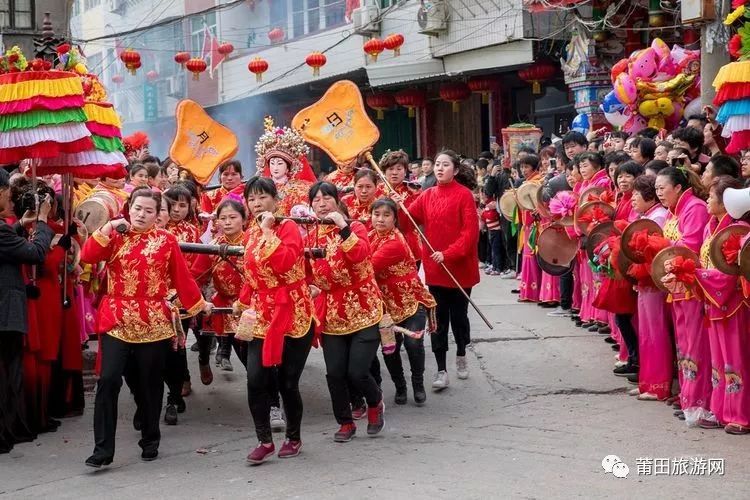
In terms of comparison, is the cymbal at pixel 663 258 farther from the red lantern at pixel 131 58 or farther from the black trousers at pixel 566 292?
the red lantern at pixel 131 58

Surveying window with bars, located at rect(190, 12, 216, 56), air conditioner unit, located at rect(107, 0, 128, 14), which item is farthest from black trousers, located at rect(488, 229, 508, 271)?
air conditioner unit, located at rect(107, 0, 128, 14)

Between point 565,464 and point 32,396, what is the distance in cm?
364

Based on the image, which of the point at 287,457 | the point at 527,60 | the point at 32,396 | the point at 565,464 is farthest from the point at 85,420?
the point at 527,60

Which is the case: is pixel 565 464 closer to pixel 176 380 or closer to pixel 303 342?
pixel 303 342

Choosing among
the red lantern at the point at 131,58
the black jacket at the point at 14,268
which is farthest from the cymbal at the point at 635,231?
the red lantern at the point at 131,58

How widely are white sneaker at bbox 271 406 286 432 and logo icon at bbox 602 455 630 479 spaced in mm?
2282

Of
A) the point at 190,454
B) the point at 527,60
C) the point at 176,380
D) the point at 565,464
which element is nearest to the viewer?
the point at 565,464

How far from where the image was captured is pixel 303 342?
6758mm

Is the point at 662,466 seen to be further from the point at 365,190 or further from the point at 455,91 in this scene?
the point at 455,91

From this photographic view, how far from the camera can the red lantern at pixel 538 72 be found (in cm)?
1820

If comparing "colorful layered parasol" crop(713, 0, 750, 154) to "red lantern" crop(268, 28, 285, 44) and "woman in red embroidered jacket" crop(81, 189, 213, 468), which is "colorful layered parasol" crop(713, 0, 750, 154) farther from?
"red lantern" crop(268, 28, 285, 44)

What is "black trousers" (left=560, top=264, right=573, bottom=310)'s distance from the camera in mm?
11805

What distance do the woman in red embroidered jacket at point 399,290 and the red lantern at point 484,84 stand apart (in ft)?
41.0

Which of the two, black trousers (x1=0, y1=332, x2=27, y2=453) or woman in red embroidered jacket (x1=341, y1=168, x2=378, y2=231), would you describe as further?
woman in red embroidered jacket (x1=341, y1=168, x2=378, y2=231)
